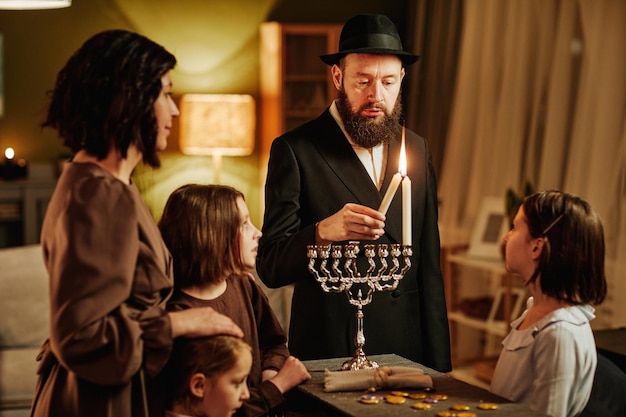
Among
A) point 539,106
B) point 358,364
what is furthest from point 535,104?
point 358,364

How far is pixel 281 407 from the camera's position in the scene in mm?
1982

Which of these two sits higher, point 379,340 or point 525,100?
point 525,100

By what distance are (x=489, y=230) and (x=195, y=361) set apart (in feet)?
11.5

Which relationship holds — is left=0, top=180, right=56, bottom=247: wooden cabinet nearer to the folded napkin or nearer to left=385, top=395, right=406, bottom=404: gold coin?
the folded napkin

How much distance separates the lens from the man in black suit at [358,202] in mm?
2346

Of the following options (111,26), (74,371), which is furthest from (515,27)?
(74,371)

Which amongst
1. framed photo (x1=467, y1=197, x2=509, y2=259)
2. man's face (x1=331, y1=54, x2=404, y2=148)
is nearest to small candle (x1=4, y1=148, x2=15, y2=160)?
framed photo (x1=467, y1=197, x2=509, y2=259)

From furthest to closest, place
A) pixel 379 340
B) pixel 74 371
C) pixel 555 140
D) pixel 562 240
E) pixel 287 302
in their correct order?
pixel 555 140
pixel 287 302
pixel 379 340
pixel 562 240
pixel 74 371

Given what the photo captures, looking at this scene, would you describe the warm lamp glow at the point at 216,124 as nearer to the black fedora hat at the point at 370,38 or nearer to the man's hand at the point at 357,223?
the black fedora hat at the point at 370,38

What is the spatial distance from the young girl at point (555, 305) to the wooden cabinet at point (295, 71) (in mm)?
4380

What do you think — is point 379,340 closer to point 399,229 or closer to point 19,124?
point 399,229

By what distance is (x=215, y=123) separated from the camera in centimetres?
591

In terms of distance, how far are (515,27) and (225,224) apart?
3.48 metres

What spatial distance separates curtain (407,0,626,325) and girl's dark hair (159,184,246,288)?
8.65ft
